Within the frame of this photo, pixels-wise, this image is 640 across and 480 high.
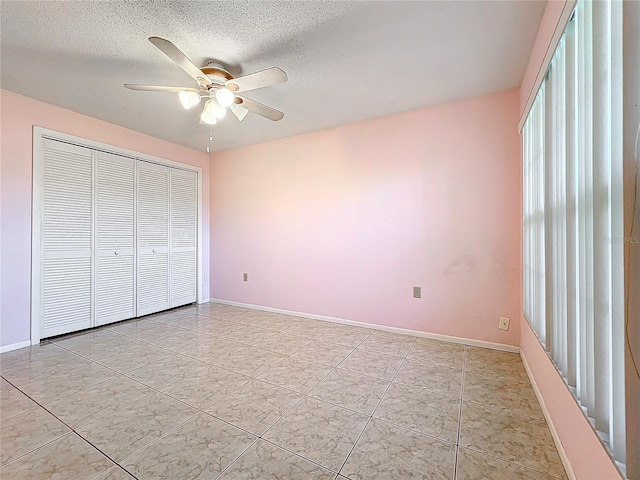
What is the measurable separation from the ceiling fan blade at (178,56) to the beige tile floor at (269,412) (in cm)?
210

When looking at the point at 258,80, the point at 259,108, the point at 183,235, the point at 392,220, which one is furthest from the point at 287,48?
the point at 183,235

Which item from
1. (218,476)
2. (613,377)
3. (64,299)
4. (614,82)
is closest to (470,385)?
(613,377)

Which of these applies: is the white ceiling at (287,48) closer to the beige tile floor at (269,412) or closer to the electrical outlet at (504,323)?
the electrical outlet at (504,323)

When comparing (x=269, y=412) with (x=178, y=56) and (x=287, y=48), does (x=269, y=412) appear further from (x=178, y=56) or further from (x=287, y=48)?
(x=287, y=48)

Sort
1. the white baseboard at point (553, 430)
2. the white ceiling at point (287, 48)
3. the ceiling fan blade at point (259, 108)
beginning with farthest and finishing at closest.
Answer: the ceiling fan blade at point (259, 108) < the white ceiling at point (287, 48) < the white baseboard at point (553, 430)

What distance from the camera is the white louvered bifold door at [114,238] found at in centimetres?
327

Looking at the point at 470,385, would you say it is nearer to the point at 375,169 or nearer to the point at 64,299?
the point at 375,169

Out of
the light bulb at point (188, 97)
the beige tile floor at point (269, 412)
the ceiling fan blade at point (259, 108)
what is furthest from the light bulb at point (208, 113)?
the beige tile floor at point (269, 412)

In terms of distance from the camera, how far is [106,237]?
131 inches

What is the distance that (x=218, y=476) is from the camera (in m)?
1.25

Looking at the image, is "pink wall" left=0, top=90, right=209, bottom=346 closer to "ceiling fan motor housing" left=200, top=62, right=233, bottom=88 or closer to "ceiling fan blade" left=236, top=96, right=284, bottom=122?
"ceiling fan motor housing" left=200, top=62, right=233, bottom=88

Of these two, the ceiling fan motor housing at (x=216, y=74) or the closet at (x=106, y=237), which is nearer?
the ceiling fan motor housing at (x=216, y=74)

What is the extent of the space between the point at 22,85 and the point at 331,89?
2736mm

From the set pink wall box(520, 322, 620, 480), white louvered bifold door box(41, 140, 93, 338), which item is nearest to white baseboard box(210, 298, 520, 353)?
pink wall box(520, 322, 620, 480)
